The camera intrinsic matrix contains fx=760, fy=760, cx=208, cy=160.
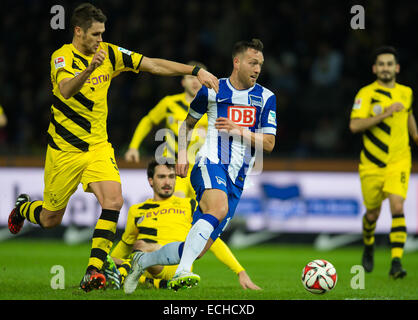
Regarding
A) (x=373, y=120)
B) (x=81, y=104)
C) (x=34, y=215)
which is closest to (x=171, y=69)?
(x=81, y=104)

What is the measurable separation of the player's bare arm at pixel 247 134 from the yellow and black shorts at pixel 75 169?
1121mm

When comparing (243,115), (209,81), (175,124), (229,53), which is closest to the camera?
(209,81)

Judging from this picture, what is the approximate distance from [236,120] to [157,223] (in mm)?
1559

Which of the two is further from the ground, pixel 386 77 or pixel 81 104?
pixel 386 77

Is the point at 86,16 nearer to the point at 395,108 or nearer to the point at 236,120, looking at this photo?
the point at 236,120

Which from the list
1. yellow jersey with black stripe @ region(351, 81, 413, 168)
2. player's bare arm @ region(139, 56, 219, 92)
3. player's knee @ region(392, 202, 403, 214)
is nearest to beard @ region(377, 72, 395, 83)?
yellow jersey with black stripe @ region(351, 81, 413, 168)

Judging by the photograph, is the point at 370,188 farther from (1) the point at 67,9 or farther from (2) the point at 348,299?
(1) the point at 67,9

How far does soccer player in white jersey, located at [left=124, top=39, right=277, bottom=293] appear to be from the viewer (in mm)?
6414

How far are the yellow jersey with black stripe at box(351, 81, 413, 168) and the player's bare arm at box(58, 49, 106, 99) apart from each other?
4176 millimetres

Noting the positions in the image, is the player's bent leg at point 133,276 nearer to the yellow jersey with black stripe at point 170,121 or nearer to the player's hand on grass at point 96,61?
the player's hand on grass at point 96,61

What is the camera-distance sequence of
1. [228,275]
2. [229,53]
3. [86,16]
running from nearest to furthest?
[86,16] < [228,275] < [229,53]

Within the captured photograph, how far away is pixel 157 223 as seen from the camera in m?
7.64

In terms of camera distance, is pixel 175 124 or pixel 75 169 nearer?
pixel 75 169

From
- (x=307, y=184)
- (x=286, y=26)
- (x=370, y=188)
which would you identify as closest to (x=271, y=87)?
(x=286, y=26)
